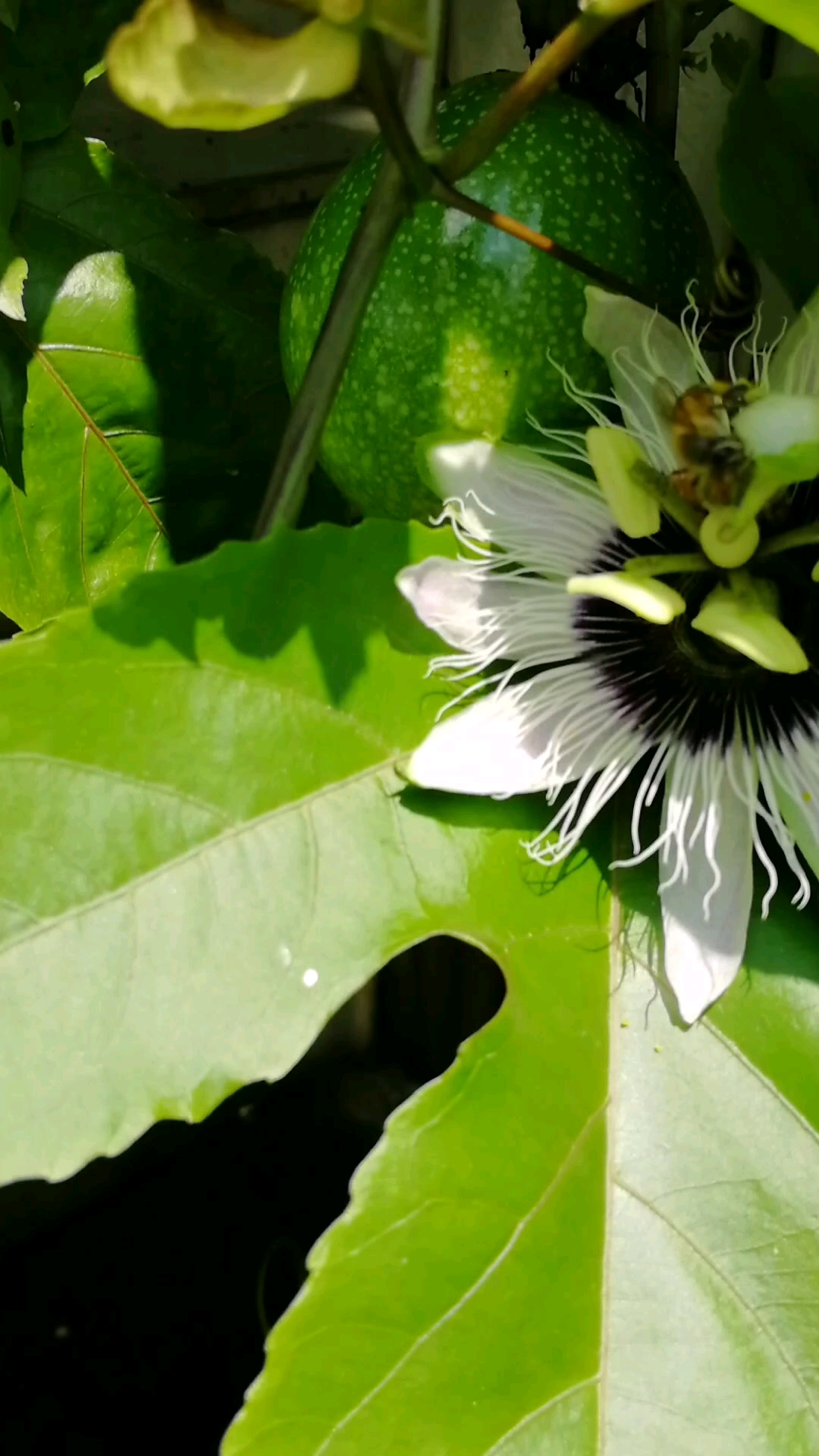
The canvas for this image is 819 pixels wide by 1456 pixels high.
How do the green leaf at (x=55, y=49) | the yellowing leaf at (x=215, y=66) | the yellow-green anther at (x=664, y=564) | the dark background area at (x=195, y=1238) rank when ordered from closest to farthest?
the yellowing leaf at (x=215, y=66)
the yellow-green anther at (x=664, y=564)
the green leaf at (x=55, y=49)
the dark background area at (x=195, y=1238)

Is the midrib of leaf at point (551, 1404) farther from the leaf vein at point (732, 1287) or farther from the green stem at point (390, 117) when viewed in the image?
the green stem at point (390, 117)

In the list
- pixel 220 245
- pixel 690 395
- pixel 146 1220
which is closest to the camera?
pixel 690 395

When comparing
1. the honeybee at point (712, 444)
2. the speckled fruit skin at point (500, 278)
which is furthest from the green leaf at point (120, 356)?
the honeybee at point (712, 444)

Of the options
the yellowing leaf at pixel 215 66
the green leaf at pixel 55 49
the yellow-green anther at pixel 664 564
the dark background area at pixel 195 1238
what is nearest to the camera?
the yellowing leaf at pixel 215 66

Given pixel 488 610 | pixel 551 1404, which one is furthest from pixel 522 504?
pixel 551 1404

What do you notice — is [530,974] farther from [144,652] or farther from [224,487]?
[224,487]

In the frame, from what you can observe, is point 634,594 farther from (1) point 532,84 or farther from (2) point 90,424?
(2) point 90,424

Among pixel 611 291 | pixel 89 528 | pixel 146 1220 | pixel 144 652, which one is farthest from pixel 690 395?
pixel 146 1220
